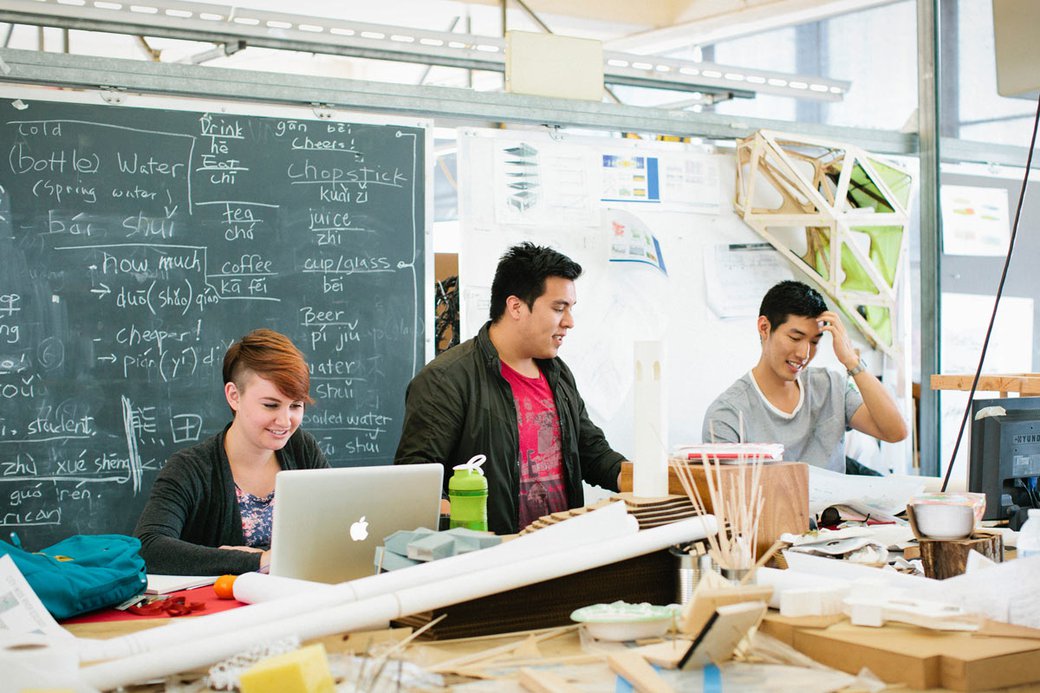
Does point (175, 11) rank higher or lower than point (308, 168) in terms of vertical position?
higher

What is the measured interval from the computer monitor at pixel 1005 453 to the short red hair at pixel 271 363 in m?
1.63

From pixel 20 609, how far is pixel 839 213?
140 inches

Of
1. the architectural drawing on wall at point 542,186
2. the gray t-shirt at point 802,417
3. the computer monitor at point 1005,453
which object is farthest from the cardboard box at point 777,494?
the architectural drawing on wall at point 542,186

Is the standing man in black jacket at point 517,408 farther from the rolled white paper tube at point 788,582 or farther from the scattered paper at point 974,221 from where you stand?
the scattered paper at point 974,221

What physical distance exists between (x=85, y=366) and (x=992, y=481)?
9.05ft

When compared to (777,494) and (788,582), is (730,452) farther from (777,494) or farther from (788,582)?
(788,582)

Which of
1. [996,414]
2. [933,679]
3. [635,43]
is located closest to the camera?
[933,679]

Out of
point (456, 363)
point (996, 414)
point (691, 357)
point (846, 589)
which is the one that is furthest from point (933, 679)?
point (691, 357)

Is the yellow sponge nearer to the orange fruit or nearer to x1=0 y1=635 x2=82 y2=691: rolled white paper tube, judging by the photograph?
x1=0 y1=635 x2=82 y2=691: rolled white paper tube

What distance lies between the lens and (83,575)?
1.76 metres

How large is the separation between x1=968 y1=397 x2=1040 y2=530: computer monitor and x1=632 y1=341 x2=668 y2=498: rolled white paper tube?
95cm

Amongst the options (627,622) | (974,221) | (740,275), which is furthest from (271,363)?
(974,221)

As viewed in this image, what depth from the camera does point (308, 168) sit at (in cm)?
375

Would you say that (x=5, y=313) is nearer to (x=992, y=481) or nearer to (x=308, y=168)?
(x=308, y=168)
